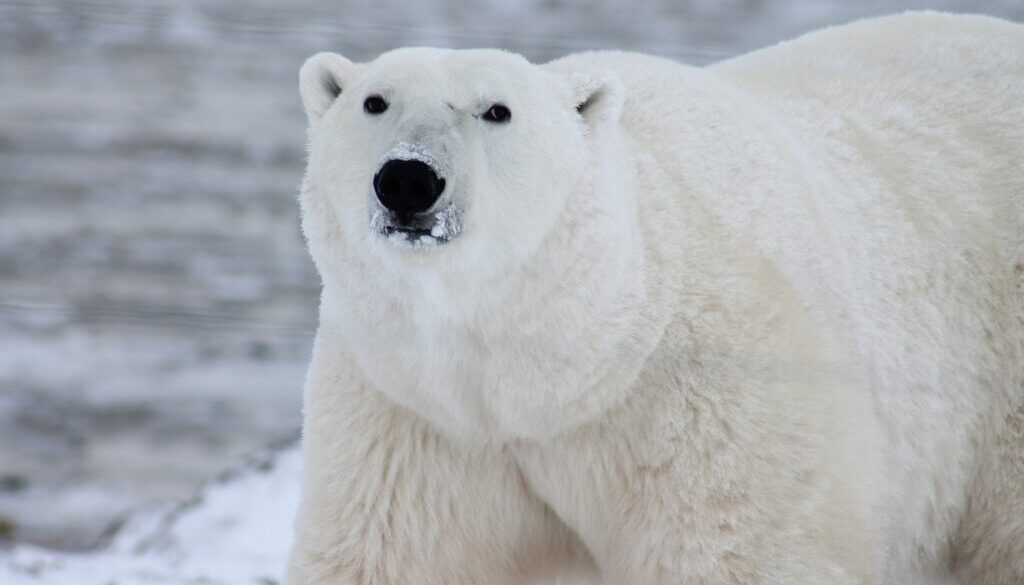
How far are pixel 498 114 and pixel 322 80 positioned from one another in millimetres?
409

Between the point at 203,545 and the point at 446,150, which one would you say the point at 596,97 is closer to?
the point at 446,150

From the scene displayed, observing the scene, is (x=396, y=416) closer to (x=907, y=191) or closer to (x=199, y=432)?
(x=907, y=191)

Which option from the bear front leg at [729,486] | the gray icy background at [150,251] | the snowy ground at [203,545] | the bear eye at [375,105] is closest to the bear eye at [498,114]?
the bear eye at [375,105]

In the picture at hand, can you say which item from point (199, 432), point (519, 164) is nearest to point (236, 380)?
point (199, 432)

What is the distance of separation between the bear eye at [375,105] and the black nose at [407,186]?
10.0 inches

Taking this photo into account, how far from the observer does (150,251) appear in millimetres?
6859

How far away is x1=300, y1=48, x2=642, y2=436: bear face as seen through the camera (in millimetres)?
2424

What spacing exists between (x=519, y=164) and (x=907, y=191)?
1.19m

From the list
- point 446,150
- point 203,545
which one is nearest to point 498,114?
point 446,150

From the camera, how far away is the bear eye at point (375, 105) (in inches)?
97.6

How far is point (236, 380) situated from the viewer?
24.1 feet

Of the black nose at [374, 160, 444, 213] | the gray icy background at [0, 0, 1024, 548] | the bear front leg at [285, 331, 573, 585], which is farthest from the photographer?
the gray icy background at [0, 0, 1024, 548]

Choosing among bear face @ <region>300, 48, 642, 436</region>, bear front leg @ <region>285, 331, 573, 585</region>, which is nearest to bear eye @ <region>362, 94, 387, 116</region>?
bear face @ <region>300, 48, 642, 436</region>

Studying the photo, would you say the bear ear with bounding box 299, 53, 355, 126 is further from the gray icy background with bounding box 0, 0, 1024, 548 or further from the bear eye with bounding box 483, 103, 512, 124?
the gray icy background with bounding box 0, 0, 1024, 548
